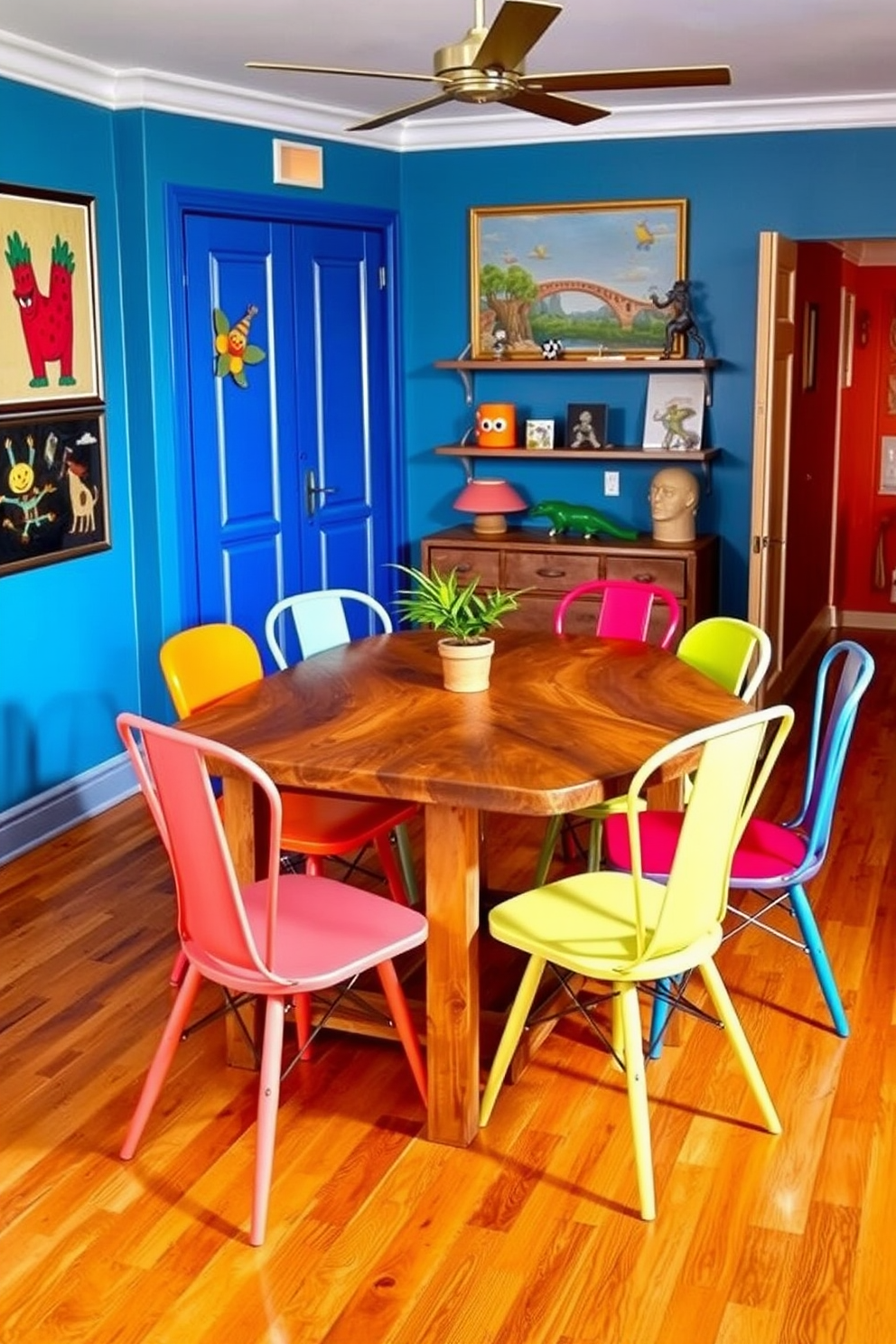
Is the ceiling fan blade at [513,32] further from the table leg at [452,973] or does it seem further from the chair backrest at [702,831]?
the table leg at [452,973]

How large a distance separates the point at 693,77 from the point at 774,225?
2.94 meters

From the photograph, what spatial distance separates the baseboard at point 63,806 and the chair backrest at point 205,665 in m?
1.10

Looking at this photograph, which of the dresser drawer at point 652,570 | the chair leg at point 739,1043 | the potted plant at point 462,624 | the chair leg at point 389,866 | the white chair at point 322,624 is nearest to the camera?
the chair leg at point 739,1043

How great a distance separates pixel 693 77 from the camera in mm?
3027

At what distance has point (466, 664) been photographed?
353 centimetres

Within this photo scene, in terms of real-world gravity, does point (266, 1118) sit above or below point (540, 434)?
below

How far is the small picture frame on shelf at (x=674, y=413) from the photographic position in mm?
5992

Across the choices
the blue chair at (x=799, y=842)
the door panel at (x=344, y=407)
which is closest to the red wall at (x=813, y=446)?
the door panel at (x=344, y=407)

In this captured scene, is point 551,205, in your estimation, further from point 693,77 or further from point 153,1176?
point 153,1176

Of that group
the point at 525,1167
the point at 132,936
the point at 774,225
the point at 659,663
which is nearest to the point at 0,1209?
the point at 525,1167

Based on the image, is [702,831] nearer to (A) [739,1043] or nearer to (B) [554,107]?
(A) [739,1043]

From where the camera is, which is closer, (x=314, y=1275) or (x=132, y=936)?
(x=314, y=1275)

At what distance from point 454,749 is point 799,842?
92 centimetres

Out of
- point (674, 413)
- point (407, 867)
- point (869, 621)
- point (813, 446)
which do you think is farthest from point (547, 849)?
point (869, 621)
